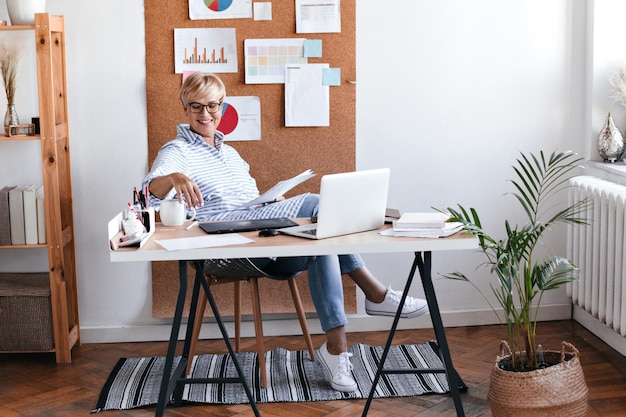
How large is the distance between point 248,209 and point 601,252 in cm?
157

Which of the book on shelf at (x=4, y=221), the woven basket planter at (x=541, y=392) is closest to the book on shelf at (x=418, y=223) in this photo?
the woven basket planter at (x=541, y=392)

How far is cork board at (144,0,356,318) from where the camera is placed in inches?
163

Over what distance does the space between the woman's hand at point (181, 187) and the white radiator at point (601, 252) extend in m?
1.78

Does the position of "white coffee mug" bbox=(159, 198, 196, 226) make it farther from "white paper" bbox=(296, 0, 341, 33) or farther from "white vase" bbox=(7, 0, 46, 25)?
"white paper" bbox=(296, 0, 341, 33)

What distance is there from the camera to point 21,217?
3.93 metres

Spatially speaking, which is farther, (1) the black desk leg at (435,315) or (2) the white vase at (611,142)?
(2) the white vase at (611,142)

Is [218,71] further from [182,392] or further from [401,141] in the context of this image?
[182,392]

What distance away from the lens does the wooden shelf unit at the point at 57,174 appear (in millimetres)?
3795

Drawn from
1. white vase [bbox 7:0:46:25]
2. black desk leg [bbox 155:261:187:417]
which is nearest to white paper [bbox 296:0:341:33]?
white vase [bbox 7:0:46:25]

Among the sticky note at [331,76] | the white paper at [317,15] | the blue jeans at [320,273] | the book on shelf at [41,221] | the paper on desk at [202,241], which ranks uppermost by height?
the white paper at [317,15]

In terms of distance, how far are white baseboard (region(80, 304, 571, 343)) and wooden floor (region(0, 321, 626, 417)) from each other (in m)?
0.05

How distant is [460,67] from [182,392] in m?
2.06

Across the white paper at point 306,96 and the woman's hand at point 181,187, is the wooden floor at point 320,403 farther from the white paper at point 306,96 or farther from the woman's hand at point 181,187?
the white paper at point 306,96

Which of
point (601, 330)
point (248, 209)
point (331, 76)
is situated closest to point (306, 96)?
point (331, 76)
